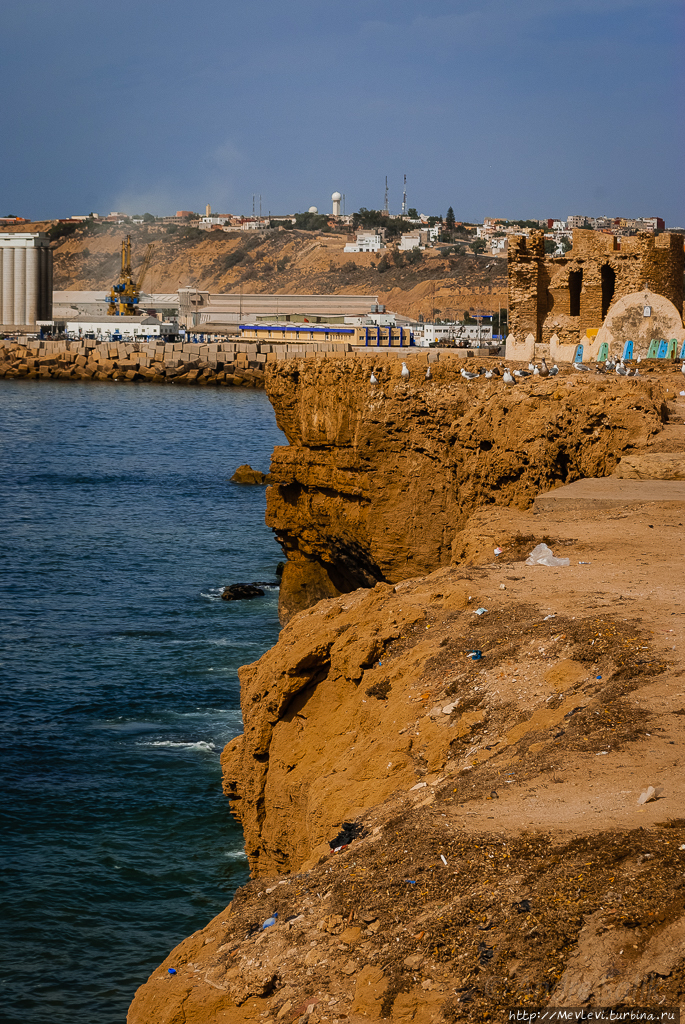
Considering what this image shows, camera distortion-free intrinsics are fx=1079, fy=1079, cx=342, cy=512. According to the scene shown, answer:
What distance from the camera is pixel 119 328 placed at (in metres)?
110

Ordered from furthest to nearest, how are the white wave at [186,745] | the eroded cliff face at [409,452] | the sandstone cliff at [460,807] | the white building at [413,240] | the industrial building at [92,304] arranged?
the white building at [413,240]
the industrial building at [92,304]
the white wave at [186,745]
the eroded cliff face at [409,452]
the sandstone cliff at [460,807]

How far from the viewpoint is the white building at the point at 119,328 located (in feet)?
355

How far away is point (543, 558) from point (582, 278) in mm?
16700

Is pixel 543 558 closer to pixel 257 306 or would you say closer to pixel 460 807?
pixel 460 807

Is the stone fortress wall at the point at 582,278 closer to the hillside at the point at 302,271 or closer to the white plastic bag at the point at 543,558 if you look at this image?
the white plastic bag at the point at 543,558

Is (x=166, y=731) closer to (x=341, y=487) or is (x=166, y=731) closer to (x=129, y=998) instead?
(x=341, y=487)

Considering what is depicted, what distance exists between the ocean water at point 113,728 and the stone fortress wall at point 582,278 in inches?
320

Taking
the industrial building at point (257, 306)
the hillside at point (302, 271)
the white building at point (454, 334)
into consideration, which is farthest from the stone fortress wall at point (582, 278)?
the hillside at point (302, 271)

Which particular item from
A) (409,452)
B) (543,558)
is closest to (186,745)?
(409,452)

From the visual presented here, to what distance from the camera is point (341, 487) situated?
50.6 ft

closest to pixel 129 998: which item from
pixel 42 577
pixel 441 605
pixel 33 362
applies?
pixel 441 605

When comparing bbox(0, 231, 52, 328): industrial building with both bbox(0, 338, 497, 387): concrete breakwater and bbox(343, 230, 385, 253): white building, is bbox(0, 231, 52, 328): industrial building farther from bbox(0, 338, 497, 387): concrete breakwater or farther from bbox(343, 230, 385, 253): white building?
bbox(343, 230, 385, 253): white building

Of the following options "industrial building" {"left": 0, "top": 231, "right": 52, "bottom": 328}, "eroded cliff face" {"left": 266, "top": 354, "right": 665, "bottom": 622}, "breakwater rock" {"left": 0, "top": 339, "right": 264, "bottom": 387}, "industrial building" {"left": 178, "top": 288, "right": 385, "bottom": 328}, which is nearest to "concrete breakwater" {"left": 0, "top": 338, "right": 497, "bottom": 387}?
"breakwater rock" {"left": 0, "top": 339, "right": 264, "bottom": 387}

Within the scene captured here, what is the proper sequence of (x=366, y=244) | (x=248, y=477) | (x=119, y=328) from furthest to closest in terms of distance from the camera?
(x=366, y=244), (x=119, y=328), (x=248, y=477)
